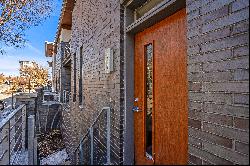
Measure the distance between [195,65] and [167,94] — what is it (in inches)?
32.7

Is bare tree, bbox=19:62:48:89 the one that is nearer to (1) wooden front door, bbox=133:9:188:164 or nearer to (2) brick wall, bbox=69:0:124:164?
(2) brick wall, bbox=69:0:124:164

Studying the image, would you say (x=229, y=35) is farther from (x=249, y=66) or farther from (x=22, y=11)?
(x=22, y=11)

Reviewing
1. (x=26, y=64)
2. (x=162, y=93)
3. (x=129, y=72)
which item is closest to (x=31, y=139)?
(x=129, y=72)

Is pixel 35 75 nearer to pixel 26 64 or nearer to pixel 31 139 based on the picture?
pixel 26 64

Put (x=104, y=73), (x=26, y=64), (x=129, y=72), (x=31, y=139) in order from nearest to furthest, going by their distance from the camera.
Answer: (x=129, y=72)
(x=31, y=139)
(x=104, y=73)
(x=26, y=64)

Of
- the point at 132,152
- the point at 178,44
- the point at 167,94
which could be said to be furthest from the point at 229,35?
the point at 132,152

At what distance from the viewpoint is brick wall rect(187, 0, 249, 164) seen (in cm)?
165

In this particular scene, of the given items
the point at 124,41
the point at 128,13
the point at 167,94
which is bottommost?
the point at 167,94

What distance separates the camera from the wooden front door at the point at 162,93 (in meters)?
2.65

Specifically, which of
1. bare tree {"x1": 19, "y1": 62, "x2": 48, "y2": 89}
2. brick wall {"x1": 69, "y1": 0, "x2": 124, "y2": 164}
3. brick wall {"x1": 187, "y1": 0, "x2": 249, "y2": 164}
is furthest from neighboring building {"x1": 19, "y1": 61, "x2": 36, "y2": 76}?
brick wall {"x1": 187, "y1": 0, "x2": 249, "y2": 164}

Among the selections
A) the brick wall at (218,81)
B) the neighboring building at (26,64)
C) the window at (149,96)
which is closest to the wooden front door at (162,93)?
the window at (149,96)

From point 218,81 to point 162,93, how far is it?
1183 millimetres

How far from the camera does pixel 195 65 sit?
84.6 inches

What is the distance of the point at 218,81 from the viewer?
74.1 inches
